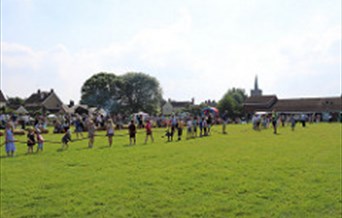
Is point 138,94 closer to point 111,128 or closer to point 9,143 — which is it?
point 111,128

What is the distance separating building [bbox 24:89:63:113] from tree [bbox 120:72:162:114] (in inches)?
927

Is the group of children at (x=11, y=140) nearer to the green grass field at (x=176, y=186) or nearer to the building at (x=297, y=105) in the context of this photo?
the green grass field at (x=176, y=186)

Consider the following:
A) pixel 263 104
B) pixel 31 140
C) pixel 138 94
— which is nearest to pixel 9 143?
pixel 31 140

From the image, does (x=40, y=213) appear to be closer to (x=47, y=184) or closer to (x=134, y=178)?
(x=47, y=184)

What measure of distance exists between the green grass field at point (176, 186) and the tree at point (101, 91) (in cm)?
6089

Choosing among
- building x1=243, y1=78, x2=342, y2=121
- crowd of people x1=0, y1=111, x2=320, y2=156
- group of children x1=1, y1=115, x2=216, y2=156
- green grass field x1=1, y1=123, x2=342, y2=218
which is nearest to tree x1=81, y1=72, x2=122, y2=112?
crowd of people x1=0, y1=111, x2=320, y2=156

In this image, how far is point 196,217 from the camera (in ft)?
23.6

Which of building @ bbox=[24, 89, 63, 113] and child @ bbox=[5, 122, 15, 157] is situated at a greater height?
building @ bbox=[24, 89, 63, 113]

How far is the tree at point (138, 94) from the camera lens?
78.1m

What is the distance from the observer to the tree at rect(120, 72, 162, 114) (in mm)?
78125

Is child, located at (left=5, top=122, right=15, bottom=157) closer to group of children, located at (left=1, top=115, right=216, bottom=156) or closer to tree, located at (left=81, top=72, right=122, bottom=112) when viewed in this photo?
group of children, located at (left=1, top=115, right=216, bottom=156)

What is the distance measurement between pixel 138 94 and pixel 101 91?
27.5ft

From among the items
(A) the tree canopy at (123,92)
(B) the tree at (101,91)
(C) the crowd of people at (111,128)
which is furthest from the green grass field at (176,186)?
(A) the tree canopy at (123,92)

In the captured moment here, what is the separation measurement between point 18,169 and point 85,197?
18.8 feet
